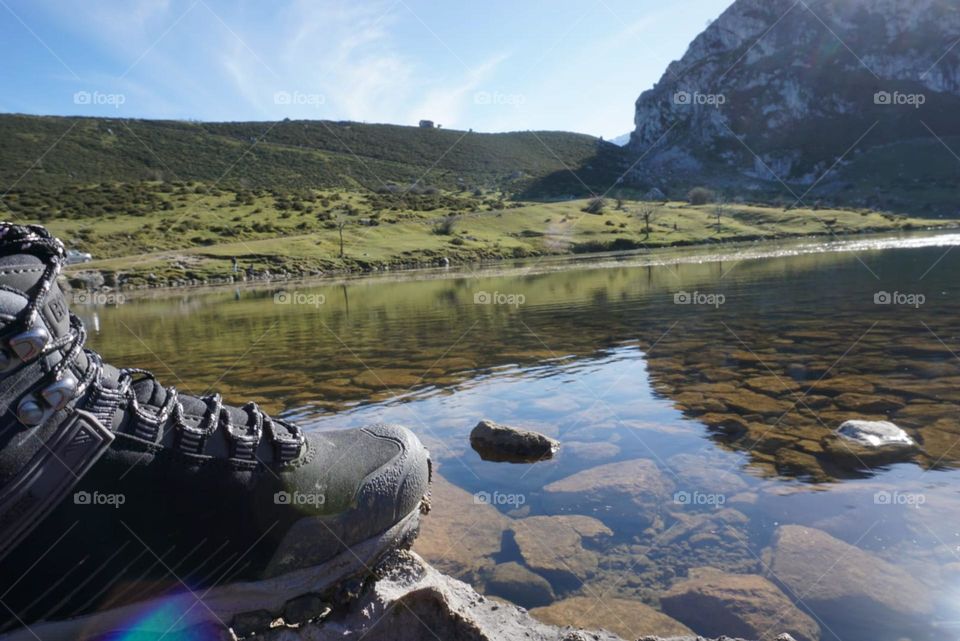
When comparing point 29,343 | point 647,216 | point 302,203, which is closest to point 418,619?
point 29,343

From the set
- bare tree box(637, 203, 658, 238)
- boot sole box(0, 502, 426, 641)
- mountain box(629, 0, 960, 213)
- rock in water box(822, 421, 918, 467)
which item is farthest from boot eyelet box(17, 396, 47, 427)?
mountain box(629, 0, 960, 213)

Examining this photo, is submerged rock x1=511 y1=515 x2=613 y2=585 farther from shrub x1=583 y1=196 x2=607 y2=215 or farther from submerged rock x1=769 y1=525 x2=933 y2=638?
shrub x1=583 y1=196 x2=607 y2=215

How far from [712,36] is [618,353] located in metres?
203

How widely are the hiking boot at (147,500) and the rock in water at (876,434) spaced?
389 cm

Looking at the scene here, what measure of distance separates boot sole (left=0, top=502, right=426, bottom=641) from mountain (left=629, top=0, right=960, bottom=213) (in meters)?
144

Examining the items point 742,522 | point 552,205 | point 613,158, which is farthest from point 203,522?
point 613,158

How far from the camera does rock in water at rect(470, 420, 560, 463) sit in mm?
4883

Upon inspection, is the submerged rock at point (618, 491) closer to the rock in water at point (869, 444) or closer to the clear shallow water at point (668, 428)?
the clear shallow water at point (668, 428)

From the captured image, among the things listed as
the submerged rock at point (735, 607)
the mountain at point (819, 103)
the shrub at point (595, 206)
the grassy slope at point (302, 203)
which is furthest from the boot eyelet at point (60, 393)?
the mountain at point (819, 103)

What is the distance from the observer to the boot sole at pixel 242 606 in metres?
1.73

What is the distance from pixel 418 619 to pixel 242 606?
657mm

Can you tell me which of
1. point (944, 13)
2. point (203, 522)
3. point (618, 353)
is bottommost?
point (618, 353)

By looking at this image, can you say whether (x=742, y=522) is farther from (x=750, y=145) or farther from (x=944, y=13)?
(x=944, y=13)

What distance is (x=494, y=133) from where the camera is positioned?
16675cm
